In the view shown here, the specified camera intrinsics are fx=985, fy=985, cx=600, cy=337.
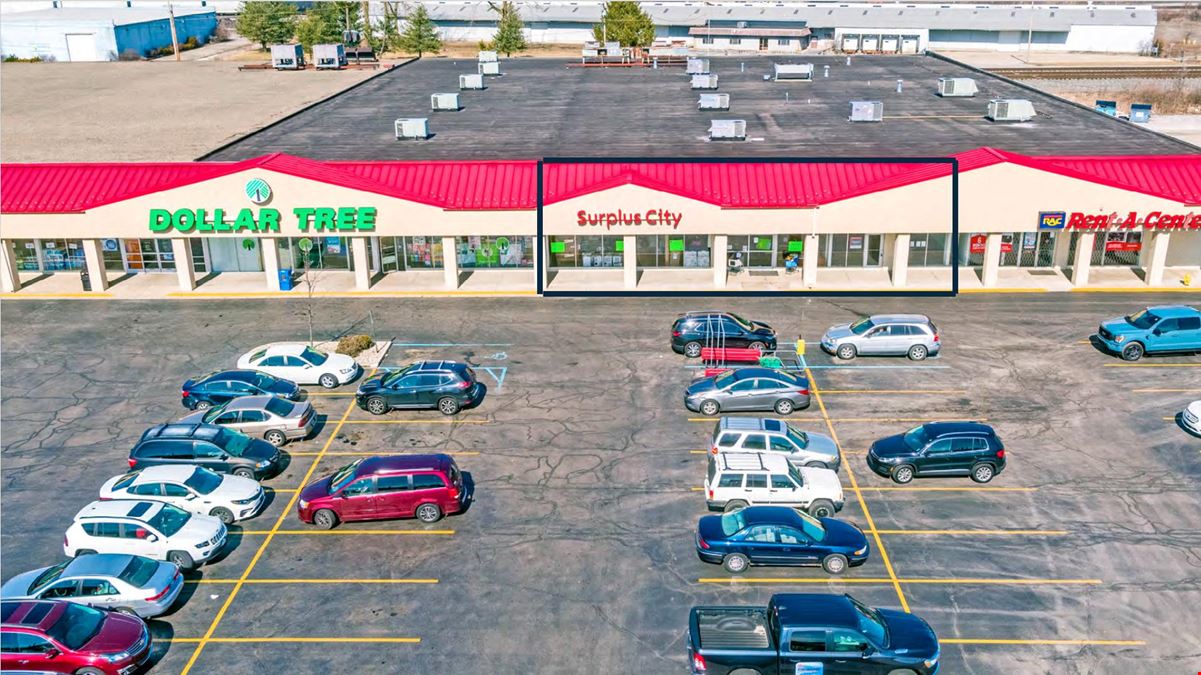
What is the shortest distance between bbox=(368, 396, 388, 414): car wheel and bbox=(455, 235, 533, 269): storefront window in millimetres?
15954

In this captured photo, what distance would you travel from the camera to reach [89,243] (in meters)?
47.6

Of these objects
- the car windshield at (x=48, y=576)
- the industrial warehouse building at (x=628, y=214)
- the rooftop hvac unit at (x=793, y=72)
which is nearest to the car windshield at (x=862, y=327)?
the industrial warehouse building at (x=628, y=214)

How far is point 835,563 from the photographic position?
25656mm

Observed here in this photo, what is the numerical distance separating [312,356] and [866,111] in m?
35.9

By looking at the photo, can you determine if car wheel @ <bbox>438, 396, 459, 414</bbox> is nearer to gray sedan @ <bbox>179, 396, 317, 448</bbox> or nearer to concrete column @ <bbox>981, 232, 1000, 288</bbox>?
gray sedan @ <bbox>179, 396, 317, 448</bbox>

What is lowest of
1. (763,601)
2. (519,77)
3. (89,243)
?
(763,601)

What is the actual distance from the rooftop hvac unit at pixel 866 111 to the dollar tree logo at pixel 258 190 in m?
33.0

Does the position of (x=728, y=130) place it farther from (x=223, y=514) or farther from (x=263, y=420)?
(x=223, y=514)

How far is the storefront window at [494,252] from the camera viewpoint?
4981cm

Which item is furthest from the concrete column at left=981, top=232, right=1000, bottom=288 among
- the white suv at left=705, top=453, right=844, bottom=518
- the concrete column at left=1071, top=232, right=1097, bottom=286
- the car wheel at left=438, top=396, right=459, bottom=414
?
the car wheel at left=438, top=396, right=459, bottom=414

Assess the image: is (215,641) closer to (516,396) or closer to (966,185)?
(516,396)

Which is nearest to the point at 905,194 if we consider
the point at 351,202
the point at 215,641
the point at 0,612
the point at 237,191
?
the point at 351,202

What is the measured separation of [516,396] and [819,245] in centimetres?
2014

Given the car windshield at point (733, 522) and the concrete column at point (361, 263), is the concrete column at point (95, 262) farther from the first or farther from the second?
the car windshield at point (733, 522)
